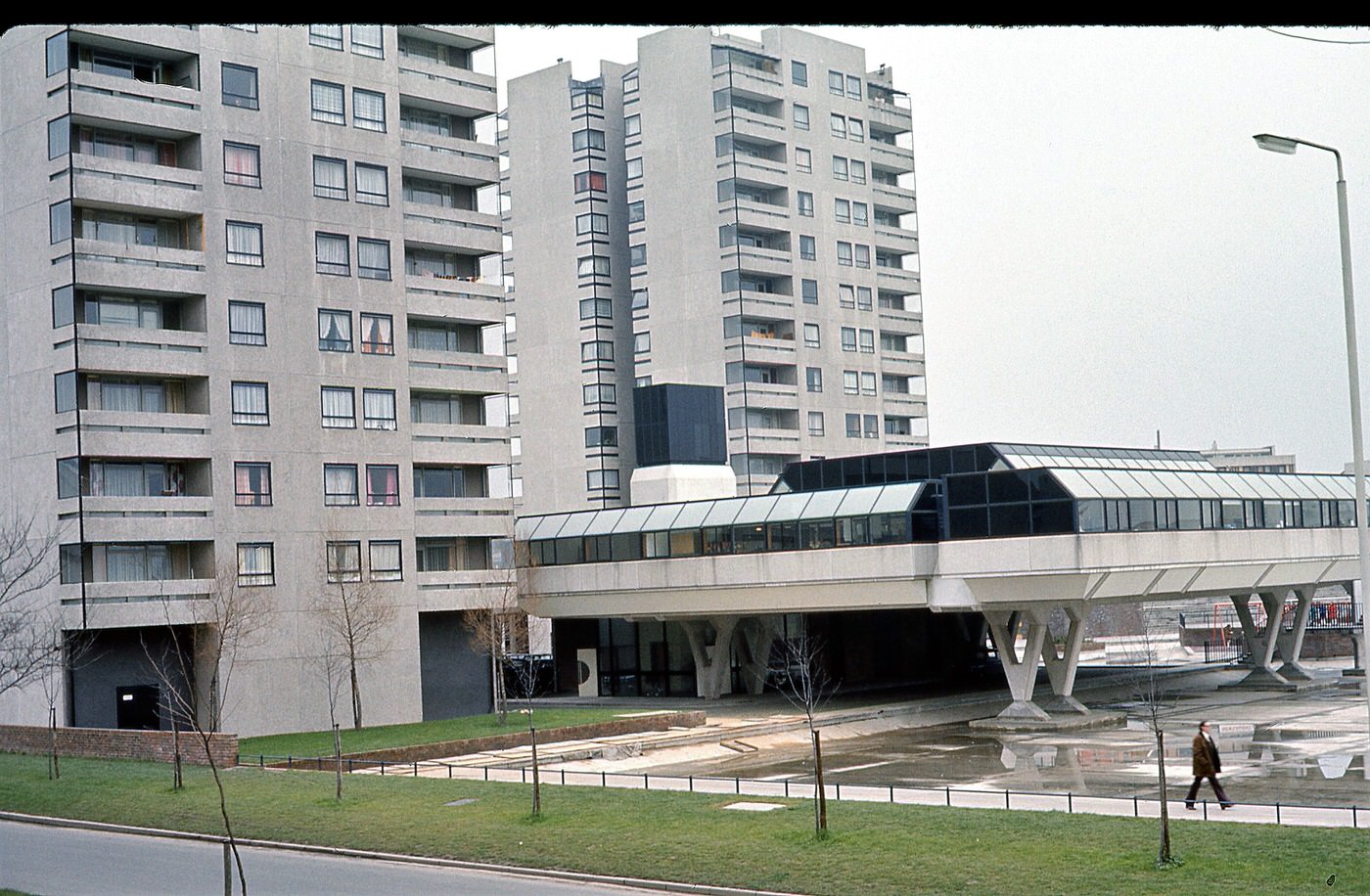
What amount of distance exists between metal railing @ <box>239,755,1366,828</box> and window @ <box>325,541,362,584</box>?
1231 cm

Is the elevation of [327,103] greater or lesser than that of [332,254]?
greater

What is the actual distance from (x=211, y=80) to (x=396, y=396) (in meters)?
14.3

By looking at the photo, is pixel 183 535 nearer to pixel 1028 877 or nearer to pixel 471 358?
pixel 471 358

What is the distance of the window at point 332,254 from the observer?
195ft

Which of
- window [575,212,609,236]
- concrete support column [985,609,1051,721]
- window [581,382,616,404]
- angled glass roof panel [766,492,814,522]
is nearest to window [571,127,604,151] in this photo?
window [575,212,609,236]

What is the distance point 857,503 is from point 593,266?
48114 mm

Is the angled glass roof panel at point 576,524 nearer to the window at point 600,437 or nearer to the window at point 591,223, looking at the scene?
the window at point 600,437

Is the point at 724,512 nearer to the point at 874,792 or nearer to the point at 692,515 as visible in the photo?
the point at 692,515

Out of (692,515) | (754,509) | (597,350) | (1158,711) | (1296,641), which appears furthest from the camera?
(597,350)

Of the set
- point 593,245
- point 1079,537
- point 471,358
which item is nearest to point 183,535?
point 471,358

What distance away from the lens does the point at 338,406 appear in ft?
196

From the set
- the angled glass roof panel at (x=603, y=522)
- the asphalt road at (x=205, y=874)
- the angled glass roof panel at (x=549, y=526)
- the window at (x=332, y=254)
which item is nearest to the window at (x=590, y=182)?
the angled glass roof panel at (x=549, y=526)

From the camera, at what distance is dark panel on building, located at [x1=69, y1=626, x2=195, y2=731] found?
173ft

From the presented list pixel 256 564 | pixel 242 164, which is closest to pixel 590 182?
pixel 242 164
